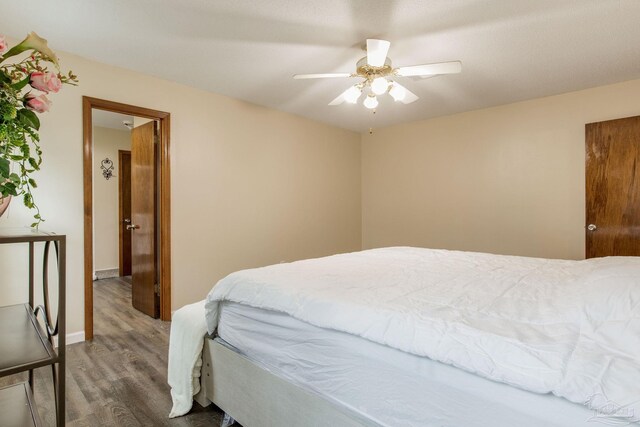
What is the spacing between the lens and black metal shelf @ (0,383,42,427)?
104 cm

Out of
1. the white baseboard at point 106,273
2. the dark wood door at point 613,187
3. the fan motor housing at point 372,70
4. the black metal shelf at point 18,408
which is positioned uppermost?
the fan motor housing at point 372,70

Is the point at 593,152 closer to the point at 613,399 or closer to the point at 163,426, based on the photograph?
the point at 613,399

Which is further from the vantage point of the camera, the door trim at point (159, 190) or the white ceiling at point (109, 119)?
the white ceiling at point (109, 119)

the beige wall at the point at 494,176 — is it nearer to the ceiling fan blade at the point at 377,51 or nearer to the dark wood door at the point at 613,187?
the dark wood door at the point at 613,187

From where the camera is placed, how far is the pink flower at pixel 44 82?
2.63 feet

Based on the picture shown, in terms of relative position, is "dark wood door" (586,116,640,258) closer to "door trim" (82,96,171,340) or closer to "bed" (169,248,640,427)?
"bed" (169,248,640,427)

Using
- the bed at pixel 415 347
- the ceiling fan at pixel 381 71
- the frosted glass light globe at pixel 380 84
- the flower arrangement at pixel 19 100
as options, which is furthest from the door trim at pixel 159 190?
the flower arrangement at pixel 19 100

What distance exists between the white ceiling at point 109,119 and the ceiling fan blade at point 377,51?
12.3ft

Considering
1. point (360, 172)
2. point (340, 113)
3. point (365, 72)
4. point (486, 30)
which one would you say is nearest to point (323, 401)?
point (365, 72)

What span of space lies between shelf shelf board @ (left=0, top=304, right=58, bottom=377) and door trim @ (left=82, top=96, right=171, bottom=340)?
A: 5.76 feet

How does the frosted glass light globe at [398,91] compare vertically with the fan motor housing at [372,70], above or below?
below

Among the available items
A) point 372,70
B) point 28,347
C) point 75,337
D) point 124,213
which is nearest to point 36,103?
point 28,347

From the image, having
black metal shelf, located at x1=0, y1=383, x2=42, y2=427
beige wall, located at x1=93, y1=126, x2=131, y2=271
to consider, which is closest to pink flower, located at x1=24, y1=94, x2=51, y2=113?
black metal shelf, located at x1=0, y1=383, x2=42, y2=427

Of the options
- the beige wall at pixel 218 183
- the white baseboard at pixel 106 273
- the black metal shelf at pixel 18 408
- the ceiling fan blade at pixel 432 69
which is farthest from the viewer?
the white baseboard at pixel 106 273
